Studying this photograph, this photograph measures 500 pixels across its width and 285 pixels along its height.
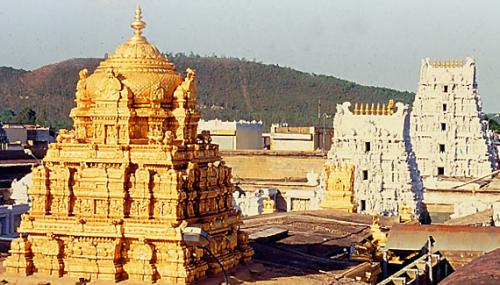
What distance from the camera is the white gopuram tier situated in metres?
51.6

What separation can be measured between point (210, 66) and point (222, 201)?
→ 118227mm

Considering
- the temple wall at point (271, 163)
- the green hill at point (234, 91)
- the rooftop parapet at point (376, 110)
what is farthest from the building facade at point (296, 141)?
the green hill at point (234, 91)

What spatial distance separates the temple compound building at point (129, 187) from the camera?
17531mm

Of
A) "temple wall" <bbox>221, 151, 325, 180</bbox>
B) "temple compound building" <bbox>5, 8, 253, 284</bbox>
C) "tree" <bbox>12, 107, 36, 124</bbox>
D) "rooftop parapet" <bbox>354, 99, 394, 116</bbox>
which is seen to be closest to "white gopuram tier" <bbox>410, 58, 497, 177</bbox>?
"temple wall" <bbox>221, 151, 325, 180</bbox>

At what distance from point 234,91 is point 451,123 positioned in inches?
3141

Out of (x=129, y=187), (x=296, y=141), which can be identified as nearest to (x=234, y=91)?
(x=296, y=141)

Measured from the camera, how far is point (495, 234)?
22547 mm

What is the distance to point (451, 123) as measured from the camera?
171 ft

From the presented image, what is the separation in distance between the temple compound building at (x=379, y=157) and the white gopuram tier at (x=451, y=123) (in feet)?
30.8

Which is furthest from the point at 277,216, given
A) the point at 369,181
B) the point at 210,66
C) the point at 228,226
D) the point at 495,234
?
the point at 210,66

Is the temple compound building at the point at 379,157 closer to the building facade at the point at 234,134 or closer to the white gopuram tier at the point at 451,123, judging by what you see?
the white gopuram tier at the point at 451,123

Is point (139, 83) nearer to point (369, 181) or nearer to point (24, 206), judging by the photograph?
point (24, 206)

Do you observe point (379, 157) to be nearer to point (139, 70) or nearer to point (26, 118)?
point (139, 70)

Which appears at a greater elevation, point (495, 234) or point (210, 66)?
point (210, 66)
